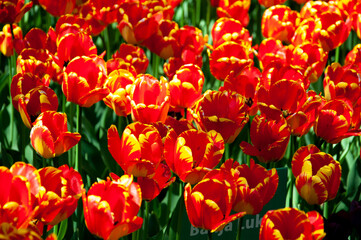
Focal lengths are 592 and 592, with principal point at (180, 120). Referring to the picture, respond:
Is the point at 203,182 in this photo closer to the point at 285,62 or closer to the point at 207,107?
the point at 207,107

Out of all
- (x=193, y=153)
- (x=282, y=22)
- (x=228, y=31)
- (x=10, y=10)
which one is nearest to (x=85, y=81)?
(x=193, y=153)

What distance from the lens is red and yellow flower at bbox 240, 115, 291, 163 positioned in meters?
1.14

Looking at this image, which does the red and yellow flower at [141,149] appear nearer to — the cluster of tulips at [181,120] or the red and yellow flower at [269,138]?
the cluster of tulips at [181,120]

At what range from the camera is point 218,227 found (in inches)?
35.3

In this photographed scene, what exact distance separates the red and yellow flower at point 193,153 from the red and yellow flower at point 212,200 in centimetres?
8

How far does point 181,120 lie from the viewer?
44.0 inches

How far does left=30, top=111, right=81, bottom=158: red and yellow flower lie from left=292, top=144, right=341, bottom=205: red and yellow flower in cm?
41

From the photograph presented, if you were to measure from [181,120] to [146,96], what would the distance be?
104 mm

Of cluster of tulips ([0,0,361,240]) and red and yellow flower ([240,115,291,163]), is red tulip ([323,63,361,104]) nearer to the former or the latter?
cluster of tulips ([0,0,361,240])

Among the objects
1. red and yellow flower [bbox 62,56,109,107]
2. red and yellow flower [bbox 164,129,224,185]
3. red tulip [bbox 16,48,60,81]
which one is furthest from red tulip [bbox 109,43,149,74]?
red and yellow flower [bbox 164,129,224,185]

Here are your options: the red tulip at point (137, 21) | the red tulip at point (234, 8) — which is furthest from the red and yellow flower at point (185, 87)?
the red tulip at point (234, 8)

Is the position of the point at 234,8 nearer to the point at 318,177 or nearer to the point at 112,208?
the point at 318,177

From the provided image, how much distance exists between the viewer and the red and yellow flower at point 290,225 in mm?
828

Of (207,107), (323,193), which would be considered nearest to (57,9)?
(207,107)
